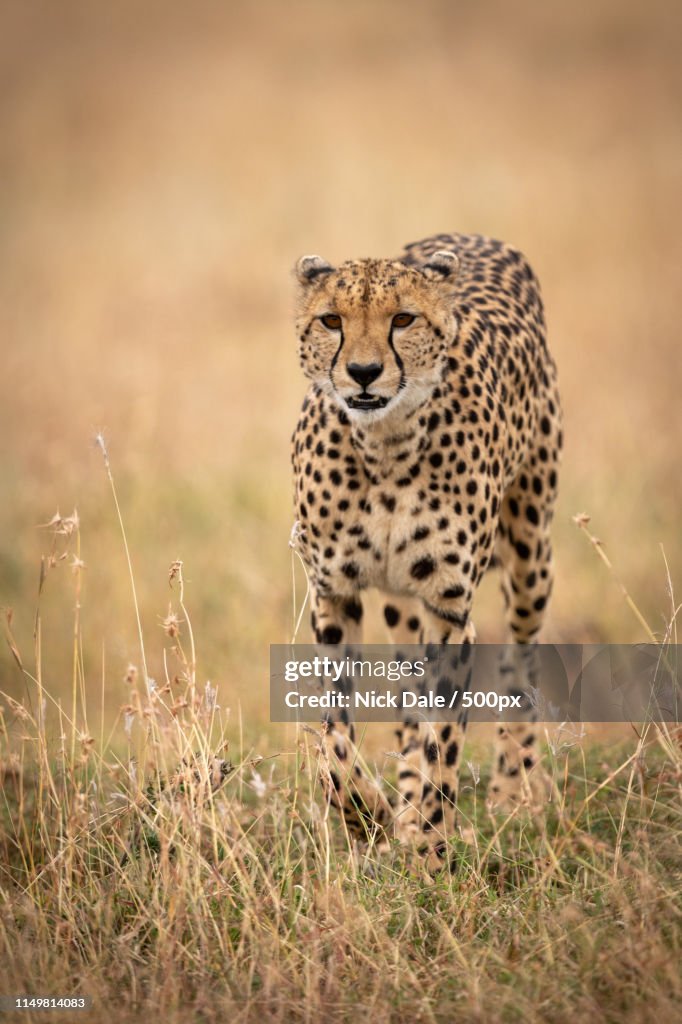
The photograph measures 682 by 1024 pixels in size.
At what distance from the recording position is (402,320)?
3.49 meters

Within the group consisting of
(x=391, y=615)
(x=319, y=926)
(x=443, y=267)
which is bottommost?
(x=319, y=926)

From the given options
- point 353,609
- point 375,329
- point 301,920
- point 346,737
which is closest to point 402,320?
point 375,329

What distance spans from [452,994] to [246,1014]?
0.41m

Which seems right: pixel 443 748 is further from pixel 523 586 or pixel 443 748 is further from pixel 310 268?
pixel 310 268

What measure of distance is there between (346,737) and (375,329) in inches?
43.1

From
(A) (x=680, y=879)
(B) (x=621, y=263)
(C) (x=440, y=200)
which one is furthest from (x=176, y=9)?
(A) (x=680, y=879)

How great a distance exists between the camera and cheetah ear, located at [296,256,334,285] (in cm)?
366

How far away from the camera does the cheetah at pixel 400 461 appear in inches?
136

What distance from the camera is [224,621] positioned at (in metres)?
6.49

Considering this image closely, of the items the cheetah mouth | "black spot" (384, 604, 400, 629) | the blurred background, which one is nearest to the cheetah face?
the cheetah mouth

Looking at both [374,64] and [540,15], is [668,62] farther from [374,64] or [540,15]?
[374,64]

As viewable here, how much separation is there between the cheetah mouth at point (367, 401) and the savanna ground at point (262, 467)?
68 cm

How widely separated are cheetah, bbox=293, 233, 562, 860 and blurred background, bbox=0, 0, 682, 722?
60 cm

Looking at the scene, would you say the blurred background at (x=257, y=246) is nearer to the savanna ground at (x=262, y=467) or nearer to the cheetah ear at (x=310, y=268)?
the savanna ground at (x=262, y=467)
